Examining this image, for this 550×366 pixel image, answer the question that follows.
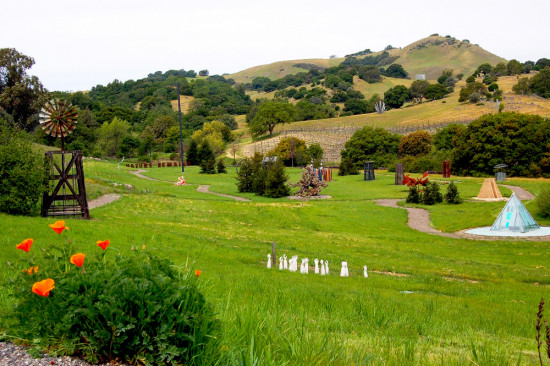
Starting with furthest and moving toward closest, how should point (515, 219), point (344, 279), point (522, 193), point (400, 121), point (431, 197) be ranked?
1. point (400, 121)
2. point (522, 193)
3. point (431, 197)
4. point (515, 219)
5. point (344, 279)

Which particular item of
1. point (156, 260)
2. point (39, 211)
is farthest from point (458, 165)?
point (156, 260)

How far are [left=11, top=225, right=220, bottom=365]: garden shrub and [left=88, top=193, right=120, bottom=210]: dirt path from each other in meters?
23.1

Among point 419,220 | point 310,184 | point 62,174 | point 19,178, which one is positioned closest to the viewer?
point 19,178

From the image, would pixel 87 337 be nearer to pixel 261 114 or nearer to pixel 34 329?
pixel 34 329

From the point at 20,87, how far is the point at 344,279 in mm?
58317

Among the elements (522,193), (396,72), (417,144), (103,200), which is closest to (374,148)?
(417,144)

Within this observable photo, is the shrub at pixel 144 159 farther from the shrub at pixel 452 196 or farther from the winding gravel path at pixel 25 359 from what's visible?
the winding gravel path at pixel 25 359

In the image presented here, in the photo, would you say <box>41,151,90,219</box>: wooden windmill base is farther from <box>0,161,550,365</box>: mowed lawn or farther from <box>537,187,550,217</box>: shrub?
<box>537,187,550,217</box>: shrub

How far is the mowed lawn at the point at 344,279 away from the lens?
385 cm

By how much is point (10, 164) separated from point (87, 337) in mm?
19278

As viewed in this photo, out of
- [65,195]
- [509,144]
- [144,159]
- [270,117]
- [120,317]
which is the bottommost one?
[65,195]

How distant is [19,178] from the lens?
64.8 feet

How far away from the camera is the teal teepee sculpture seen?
22.9 m

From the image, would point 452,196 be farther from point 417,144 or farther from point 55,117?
point 417,144
